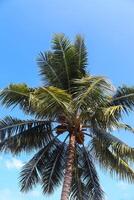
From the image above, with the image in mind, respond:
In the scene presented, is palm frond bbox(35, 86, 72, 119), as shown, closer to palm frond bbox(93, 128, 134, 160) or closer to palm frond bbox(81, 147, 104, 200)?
palm frond bbox(93, 128, 134, 160)

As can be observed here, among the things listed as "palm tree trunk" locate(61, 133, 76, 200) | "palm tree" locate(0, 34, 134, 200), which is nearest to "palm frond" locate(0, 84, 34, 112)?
"palm tree" locate(0, 34, 134, 200)

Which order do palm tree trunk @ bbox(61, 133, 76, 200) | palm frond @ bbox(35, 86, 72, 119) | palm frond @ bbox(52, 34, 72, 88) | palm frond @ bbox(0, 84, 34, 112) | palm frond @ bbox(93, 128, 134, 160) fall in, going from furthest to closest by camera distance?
palm frond @ bbox(52, 34, 72, 88) < palm frond @ bbox(0, 84, 34, 112) < palm frond @ bbox(93, 128, 134, 160) < palm tree trunk @ bbox(61, 133, 76, 200) < palm frond @ bbox(35, 86, 72, 119)

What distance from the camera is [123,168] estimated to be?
20391mm

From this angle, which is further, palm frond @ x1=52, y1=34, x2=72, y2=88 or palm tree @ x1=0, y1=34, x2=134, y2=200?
palm frond @ x1=52, y1=34, x2=72, y2=88

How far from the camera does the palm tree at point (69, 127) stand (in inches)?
765

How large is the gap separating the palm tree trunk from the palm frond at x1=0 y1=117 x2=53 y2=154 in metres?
1.55

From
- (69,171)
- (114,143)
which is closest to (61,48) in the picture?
(114,143)

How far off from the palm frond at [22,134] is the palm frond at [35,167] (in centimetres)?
34

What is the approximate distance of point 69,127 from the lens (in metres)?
20.5

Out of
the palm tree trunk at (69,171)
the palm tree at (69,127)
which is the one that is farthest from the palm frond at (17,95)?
the palm tree trunk at (69,171)

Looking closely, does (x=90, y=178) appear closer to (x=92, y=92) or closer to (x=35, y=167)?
(x=35, y=167)

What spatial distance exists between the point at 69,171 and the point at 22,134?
292cm

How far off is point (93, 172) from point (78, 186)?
892mm

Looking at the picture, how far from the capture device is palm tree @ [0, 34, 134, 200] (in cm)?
1944
